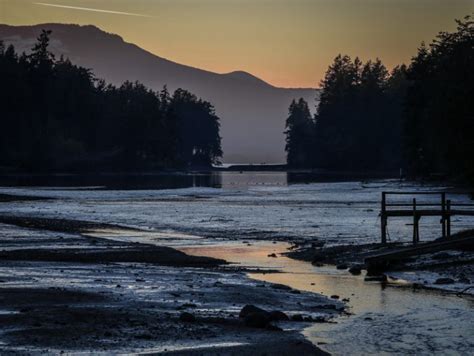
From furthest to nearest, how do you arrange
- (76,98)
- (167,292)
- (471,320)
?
(76,98)
(167,292)
(471,320)

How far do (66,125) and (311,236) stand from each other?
5866 inches

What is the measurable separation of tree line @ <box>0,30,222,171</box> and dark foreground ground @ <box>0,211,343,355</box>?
123838 mm

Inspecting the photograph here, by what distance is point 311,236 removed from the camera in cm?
3838

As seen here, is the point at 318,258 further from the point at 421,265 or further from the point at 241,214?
the point at 241,214

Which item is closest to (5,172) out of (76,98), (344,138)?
(76,98)

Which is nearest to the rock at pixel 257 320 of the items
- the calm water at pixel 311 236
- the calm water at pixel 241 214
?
the calm water at pixel 311 236

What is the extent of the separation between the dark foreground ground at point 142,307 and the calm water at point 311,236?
99 cm

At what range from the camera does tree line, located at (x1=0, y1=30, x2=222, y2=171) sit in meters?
161

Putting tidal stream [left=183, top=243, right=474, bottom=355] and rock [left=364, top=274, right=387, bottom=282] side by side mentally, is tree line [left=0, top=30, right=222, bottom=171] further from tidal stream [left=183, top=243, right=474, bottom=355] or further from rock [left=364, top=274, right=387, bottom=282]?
tidal stream [left=183, top=243, right=474, bottom=355]

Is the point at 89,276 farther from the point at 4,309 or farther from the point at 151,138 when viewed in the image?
the point at 151,138

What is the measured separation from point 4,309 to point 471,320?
A: 29.7 feet

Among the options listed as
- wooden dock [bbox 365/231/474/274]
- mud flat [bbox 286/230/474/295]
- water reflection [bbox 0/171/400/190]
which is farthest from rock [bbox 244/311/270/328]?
water reflection [bbox 0/171/400/190]

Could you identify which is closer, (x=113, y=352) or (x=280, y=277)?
(x=113, y=352)

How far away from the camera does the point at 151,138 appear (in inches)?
7446
